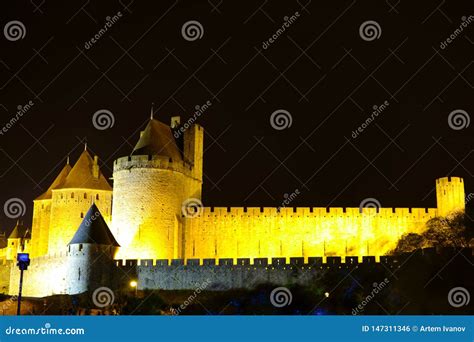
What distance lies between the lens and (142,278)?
34375 mm

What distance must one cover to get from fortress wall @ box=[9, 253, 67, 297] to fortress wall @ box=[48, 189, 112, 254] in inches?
102

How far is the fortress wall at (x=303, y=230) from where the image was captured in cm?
4266

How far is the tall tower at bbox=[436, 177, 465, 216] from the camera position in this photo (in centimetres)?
4353

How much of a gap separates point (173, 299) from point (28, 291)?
917 centimetres

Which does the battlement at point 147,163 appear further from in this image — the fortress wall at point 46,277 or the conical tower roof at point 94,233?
the fortress wall at point 46,277
